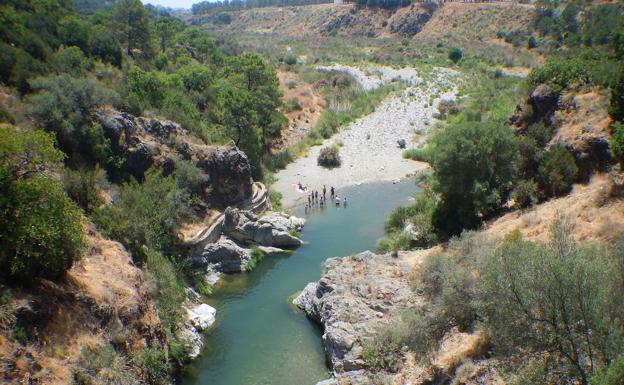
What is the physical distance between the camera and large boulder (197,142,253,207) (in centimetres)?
4116

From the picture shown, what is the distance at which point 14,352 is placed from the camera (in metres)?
16.7

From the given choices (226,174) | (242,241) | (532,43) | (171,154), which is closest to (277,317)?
(242,241)

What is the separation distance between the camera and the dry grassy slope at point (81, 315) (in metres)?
17.1

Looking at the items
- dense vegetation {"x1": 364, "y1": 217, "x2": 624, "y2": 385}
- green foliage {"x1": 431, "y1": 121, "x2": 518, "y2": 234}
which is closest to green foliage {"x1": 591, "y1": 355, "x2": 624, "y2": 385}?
dense vegetation {"x1": 364, "y1": 217, "x2": 624, "y2": 385}

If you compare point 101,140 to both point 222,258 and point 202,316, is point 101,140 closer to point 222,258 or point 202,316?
point 222,258

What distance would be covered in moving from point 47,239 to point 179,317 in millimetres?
10602

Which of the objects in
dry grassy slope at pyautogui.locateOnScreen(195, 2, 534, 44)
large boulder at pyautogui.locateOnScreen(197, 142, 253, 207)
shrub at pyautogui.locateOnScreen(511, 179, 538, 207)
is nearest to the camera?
shrub at pyautogui.locateOnScreen(511, 179, 538, 207)

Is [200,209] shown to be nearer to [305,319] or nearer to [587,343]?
[305,319]

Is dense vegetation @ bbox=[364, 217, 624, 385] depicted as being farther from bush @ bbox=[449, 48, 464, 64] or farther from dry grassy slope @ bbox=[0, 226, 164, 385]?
bush @ bbox=[449, 48, 464, 64]

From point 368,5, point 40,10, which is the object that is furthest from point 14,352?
point 368,5

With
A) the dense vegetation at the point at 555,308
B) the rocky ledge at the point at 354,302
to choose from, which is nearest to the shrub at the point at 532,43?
the rocky ledge at the point at 354,302

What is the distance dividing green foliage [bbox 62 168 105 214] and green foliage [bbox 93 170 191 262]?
Result: 0.74 metres

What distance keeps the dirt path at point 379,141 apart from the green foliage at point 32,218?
92.9 ft

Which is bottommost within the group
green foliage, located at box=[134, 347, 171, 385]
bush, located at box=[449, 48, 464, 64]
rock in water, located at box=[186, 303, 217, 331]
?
rock in water, located at box=[186, 303, 217, 331]
